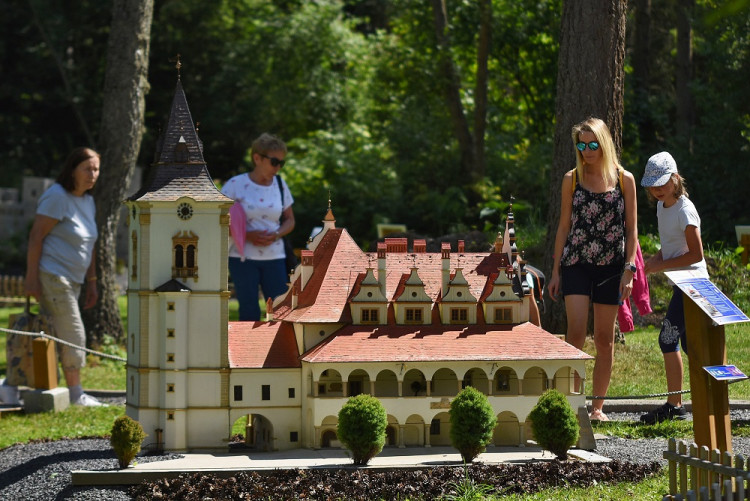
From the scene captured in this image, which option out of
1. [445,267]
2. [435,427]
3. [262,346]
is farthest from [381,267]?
[435,427]

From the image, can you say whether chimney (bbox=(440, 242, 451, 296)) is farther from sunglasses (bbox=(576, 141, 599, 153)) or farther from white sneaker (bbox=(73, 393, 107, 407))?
white sneaker (bbox=(73, 393, 107, 407))

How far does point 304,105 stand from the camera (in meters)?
42.3

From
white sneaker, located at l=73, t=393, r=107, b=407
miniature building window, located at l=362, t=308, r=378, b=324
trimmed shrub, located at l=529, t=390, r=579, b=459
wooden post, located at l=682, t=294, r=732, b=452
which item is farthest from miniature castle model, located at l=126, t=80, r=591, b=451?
white sneaker, located at l=73, t=393, r=107, b=407

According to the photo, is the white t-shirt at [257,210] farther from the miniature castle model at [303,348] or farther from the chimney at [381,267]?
the chimney at [381,267]

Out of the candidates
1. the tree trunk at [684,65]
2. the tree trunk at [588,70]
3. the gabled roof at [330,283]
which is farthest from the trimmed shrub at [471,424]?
the tree trunk at [684,65]

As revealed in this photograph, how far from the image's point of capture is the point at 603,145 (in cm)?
1327

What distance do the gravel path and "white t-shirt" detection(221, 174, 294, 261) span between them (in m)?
3.26

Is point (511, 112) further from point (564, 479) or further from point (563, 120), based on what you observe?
point (564, 479)

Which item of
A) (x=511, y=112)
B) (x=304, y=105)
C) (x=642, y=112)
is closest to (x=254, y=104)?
(x=304, y=105)

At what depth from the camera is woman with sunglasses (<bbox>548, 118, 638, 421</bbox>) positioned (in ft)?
43.8

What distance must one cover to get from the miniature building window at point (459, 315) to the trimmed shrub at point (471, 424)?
1613mm

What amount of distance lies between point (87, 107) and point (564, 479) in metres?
43.8

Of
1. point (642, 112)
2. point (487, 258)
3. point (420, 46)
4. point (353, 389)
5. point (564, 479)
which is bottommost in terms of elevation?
point (564, 479)

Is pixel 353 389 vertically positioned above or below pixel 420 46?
below
